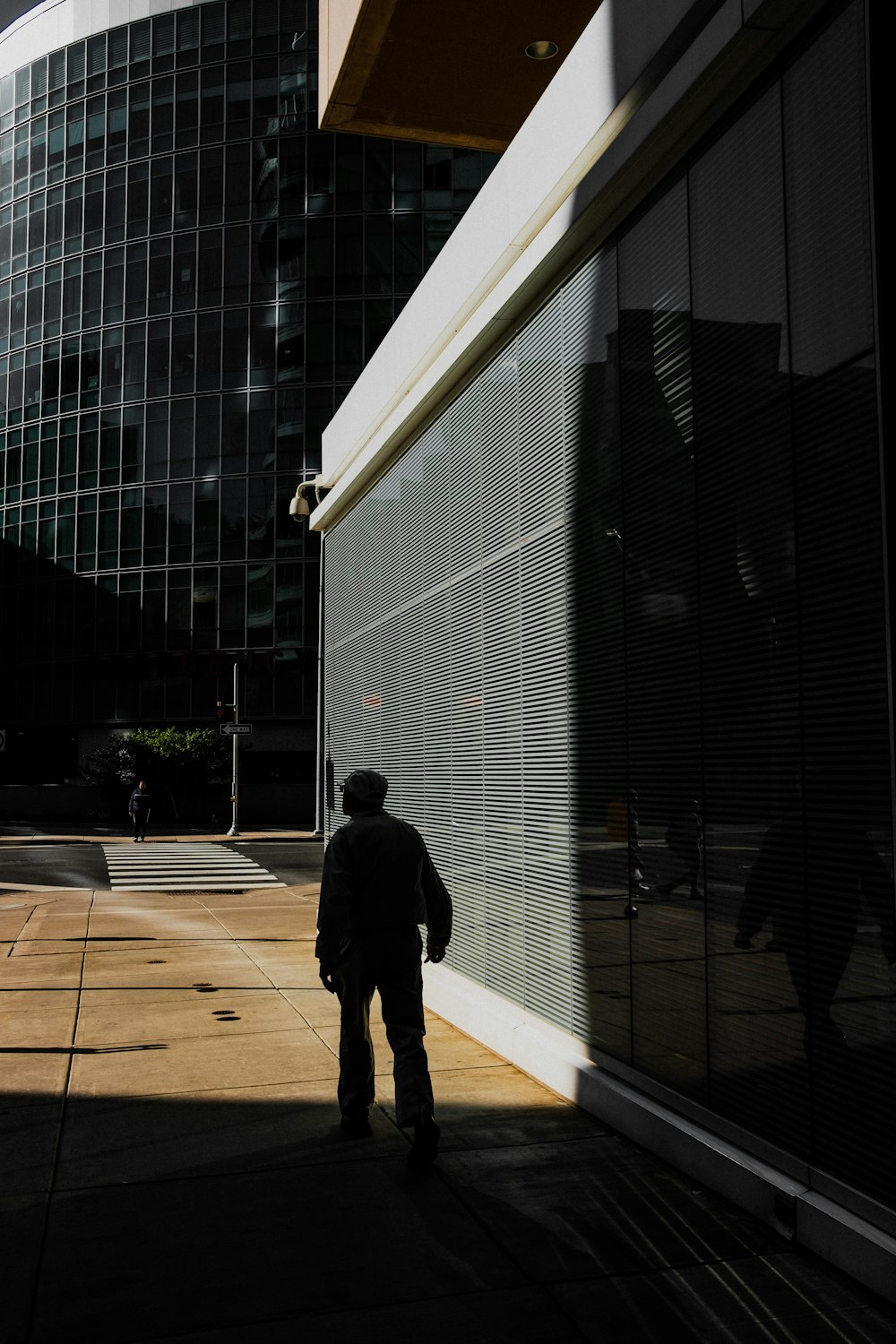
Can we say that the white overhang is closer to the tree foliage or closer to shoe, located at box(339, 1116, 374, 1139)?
shoe, located at box(339, 1116, 374, 1139)

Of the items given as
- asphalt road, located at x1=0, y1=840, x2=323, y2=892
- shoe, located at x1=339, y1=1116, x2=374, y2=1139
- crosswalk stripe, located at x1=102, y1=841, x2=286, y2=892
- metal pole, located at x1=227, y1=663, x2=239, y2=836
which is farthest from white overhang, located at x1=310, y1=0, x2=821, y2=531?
metal pole, located at x1=227, y1=663, x2=239, y2=836

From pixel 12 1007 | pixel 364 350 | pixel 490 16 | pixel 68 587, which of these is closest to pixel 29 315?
pixel 68 587

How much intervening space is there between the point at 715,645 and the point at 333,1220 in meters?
2.99

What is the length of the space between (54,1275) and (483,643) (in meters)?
5.61

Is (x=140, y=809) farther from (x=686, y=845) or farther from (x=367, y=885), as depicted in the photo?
(x=686, y=845)

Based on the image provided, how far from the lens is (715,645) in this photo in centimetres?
561

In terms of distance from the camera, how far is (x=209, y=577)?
49.3 metres

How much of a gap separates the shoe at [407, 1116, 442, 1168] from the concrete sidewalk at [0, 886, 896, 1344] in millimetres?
80

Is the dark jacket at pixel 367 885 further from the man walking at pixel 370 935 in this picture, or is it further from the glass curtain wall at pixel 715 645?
the glass curtain wall at pixel 715 645

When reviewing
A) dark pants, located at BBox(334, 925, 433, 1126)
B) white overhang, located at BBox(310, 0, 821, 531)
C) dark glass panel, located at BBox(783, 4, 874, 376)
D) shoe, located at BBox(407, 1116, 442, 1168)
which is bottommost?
shoe, located at BBox(407, 1116, 442, 1168)

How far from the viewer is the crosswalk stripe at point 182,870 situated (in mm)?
22094

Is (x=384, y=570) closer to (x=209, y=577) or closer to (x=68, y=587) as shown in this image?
(x=209, y=577)

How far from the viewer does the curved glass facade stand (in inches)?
1918

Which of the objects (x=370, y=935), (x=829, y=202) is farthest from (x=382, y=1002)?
(x=829, y=202)
